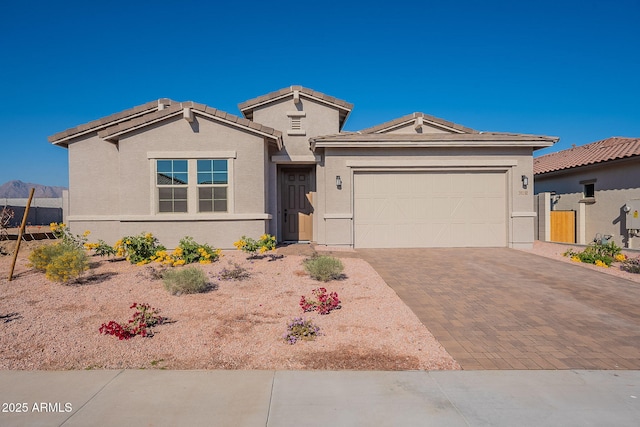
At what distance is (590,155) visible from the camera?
15.3 metres

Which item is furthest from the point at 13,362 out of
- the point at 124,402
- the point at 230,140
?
the point at 230,140

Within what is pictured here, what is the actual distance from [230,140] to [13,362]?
778 cm

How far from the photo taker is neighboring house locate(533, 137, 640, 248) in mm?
12695

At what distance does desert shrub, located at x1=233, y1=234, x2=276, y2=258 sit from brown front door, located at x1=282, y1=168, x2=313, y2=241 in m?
2.99

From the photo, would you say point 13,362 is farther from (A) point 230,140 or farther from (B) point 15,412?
(A) point 230,140

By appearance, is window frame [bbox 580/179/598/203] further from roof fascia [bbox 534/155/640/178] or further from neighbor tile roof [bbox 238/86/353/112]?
neighbor tile roof [bbox 238/86/353/112]

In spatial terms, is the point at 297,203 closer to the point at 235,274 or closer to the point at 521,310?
the point at 235,274

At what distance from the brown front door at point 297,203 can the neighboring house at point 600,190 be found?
9.86 metres

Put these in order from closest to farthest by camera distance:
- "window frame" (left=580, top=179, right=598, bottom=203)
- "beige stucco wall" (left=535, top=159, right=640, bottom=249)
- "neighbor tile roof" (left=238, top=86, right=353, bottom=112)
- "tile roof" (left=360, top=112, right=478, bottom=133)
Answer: "beige stucco wall" (left=535, top=159, right=640, bottom=249), "neighbor tile roof" (left=238, top=86, right=353, bottom=112), "tile roof" (left=360, top=112, right=478, bottom=133), "window frame" (left=580, top=179, right=598, bottom=203)

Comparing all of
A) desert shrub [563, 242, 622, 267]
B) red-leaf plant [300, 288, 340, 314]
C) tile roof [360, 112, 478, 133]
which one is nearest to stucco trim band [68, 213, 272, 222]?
red-leaf plant [300, 288, 340, 314]

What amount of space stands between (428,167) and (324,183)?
137 inches

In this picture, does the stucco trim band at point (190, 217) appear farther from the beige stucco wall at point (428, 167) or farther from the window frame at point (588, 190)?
the window frame at point (588, 190)

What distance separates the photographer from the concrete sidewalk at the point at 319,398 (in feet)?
9.99

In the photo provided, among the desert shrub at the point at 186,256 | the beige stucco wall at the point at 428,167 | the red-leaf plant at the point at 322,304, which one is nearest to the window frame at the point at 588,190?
→ the beige stucco wall at the point at 428,167
